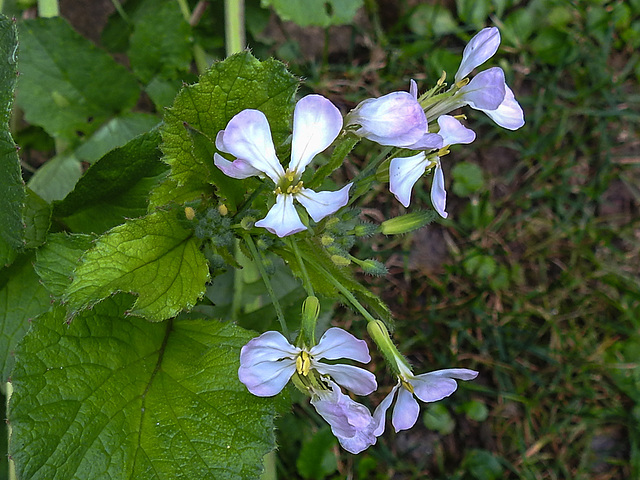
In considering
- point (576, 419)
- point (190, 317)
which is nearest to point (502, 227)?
point (576, 419)

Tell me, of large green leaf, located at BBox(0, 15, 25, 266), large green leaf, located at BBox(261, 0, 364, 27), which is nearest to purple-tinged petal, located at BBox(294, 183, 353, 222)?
large green leaf, located at BBox(0, 15, 25, 266)

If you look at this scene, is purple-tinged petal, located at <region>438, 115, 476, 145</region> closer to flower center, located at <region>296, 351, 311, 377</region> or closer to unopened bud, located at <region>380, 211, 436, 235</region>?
unopened bud, located at <region>380, 211, 436, 235</region>

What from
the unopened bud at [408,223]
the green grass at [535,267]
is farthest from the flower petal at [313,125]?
the green grass at [535,267]

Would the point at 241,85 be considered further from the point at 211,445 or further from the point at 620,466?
the point at 620,466

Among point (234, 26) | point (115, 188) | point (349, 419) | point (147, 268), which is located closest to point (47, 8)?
point (234, 26)

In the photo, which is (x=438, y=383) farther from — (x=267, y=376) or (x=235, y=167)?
(x=235, y=167)

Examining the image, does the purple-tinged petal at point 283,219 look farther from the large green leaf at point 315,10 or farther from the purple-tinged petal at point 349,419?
the large green leaf at point 315,10
